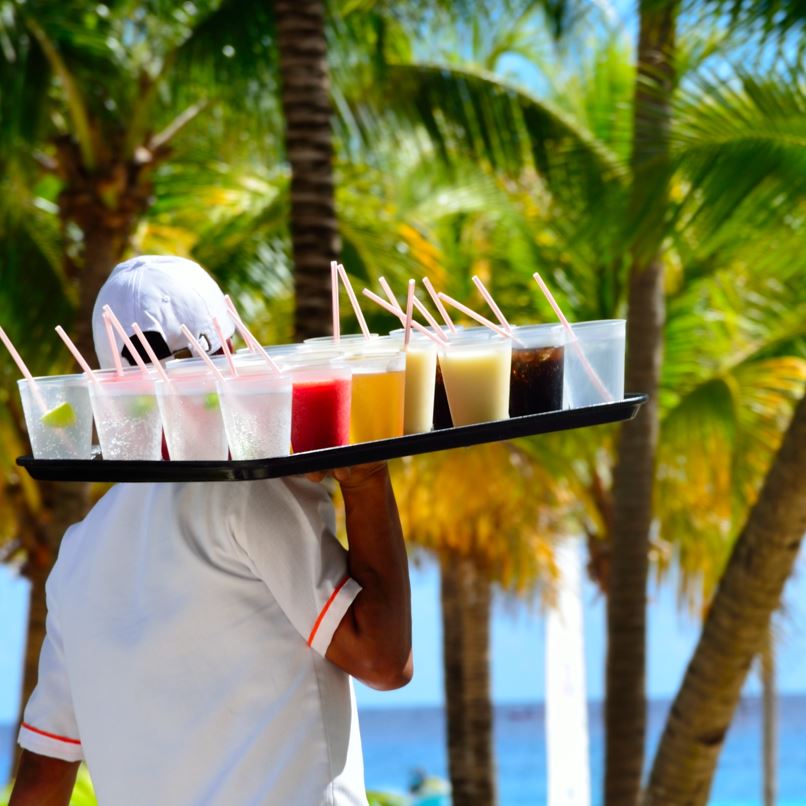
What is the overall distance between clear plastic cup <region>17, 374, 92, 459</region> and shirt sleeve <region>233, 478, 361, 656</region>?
301 millimetres

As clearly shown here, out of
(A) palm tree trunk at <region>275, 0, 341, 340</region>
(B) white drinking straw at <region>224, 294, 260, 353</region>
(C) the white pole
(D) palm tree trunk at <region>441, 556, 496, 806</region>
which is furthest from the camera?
(D) palm tree trunk at <region>441, 556, 496, 806</region>

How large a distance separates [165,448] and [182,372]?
17cm

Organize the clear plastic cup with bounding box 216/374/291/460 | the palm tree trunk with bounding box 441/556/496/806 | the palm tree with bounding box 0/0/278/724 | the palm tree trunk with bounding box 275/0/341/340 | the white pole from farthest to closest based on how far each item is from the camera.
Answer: the palm tree trunk with bounding box 441/556/496/806 < the white pole < the palm tree with bounding box 0/0/278/724 < the palm tree trunk with bounding box 275/0/341/340 < the clear plastic cup with bounding box 216/374/291/460

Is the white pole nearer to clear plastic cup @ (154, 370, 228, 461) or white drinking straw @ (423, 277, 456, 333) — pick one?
white drinking straw @ (423, 277, 456, 333)

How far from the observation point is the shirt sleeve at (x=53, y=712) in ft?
8.09

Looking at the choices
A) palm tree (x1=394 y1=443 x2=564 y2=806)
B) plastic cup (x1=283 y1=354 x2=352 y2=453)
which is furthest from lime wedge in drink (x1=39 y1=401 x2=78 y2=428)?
palm tree (x1=394 y1=443 x2=564 y2=806)

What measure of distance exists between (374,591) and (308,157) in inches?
203

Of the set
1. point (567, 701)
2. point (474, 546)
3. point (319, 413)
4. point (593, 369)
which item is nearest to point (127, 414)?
point (319, 413)

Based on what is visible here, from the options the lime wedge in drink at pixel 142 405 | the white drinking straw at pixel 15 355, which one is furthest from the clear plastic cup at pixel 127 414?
the white drinking straw at pixel 15 355

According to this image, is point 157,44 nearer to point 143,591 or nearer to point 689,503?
point 689,503

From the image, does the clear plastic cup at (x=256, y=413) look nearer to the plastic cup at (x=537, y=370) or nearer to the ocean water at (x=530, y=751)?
the plastic cup at (x=537, y=370)

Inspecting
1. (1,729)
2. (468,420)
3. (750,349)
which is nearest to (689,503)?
(750,349)

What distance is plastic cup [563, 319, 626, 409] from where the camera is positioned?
2.32 metres

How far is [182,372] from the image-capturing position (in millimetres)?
2031
